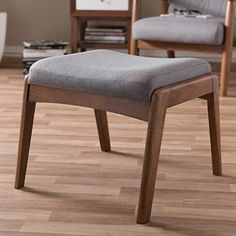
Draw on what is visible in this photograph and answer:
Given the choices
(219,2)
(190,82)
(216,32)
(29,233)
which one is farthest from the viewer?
(219,2)

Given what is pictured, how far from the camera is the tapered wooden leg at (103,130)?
2.09 meters

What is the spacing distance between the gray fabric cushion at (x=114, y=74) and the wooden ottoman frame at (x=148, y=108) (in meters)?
0.02

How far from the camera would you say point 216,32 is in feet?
9.54

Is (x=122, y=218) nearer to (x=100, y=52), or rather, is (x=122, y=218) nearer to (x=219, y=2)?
(x=100, y=52)

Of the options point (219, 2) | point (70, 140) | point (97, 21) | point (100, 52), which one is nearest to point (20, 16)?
point (97, 21)

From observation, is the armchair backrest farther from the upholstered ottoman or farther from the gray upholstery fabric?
the upholstered ottoman

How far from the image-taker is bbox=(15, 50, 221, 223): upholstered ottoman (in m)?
1.54

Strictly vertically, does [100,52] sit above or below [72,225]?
above

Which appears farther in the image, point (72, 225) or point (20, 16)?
point (20, 16)

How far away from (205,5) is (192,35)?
24.9 inches

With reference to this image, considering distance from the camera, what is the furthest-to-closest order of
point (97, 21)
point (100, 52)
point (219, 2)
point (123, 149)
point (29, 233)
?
point (97, 21), point (219, 2), point (123, 149), point (100, 52), point (29, 233)

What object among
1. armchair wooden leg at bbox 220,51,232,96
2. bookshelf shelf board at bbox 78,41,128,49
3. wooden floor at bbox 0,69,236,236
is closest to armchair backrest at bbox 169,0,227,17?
bookshelf shelf board at bbox 78,41,128,49

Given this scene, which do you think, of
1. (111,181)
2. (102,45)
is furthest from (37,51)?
(111,181)

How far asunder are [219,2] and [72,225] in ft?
7.37
